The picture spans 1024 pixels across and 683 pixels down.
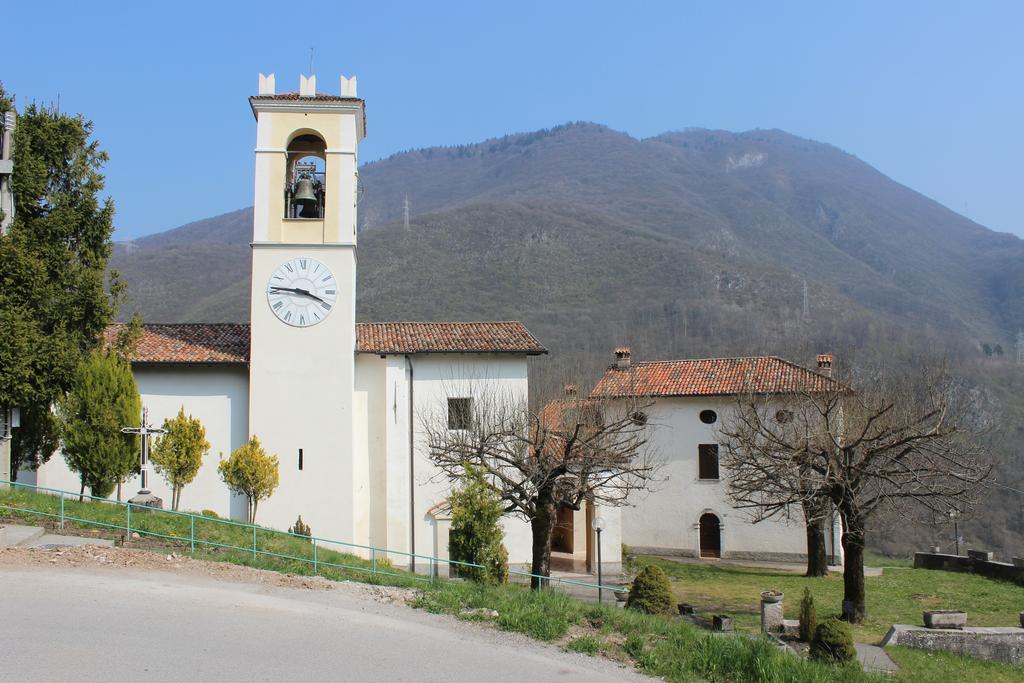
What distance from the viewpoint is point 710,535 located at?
116 ft

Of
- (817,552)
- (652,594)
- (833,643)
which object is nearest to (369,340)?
(652,594)

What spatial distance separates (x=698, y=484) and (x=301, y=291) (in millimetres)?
19595

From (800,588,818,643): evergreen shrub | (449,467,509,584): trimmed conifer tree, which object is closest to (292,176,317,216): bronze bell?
(449,467,509,584): trimmed conifer tree

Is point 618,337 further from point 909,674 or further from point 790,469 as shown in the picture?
point 909,674

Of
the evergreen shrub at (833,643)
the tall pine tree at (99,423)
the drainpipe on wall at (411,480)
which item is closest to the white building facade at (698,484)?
the drainpipe on wall at (411,480)

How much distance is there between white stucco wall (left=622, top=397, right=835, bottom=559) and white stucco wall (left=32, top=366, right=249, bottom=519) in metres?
17.6

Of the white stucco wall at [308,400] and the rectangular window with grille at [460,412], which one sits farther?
the rectangular window with grille at [460,412]

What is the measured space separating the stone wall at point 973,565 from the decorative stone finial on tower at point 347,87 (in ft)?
86.2

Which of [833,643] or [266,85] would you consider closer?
[833,643]

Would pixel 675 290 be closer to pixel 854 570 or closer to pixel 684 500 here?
pixel 684 500

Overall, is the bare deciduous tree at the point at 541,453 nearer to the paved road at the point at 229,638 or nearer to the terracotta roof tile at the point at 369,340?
the terracotta roof tile at the point at 369,340

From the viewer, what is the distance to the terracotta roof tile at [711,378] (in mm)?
33219

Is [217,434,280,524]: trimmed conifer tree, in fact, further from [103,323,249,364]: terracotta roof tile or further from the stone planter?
the stone planter

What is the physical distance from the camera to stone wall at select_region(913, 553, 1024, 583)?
92.4 ft
